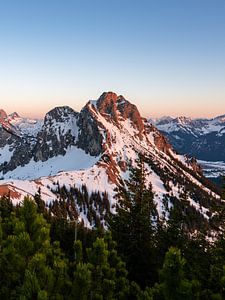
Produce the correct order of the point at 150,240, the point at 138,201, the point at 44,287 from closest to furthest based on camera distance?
the point at 44,287 < the point at 150,240 < the point at 138,201

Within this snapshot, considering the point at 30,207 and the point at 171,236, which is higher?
the point at 30,207

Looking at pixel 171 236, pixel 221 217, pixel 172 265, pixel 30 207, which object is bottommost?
Result: pixel 171 236

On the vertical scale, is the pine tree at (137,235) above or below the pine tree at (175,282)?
below

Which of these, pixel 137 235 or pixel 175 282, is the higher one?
pixel 175 282

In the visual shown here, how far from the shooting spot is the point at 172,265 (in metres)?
10.7

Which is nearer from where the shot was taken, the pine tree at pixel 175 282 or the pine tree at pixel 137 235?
the pine tree at pixel 175 282

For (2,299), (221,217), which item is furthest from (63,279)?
(221,217)

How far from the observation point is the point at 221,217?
2805 centimetres

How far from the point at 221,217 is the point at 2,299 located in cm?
1945

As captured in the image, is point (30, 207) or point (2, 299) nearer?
point (2, 299)

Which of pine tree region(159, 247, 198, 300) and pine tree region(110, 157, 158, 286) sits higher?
pine tree region(159, 247, 198, 300)

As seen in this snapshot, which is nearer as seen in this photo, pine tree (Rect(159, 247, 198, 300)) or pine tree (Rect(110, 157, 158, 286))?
pine tree (Rect(159, 247, 198, 300))

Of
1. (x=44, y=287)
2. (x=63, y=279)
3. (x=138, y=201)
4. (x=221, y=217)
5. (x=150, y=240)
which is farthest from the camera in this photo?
(x=138, y=201)

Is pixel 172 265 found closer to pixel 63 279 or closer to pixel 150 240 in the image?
pixel 63 279
